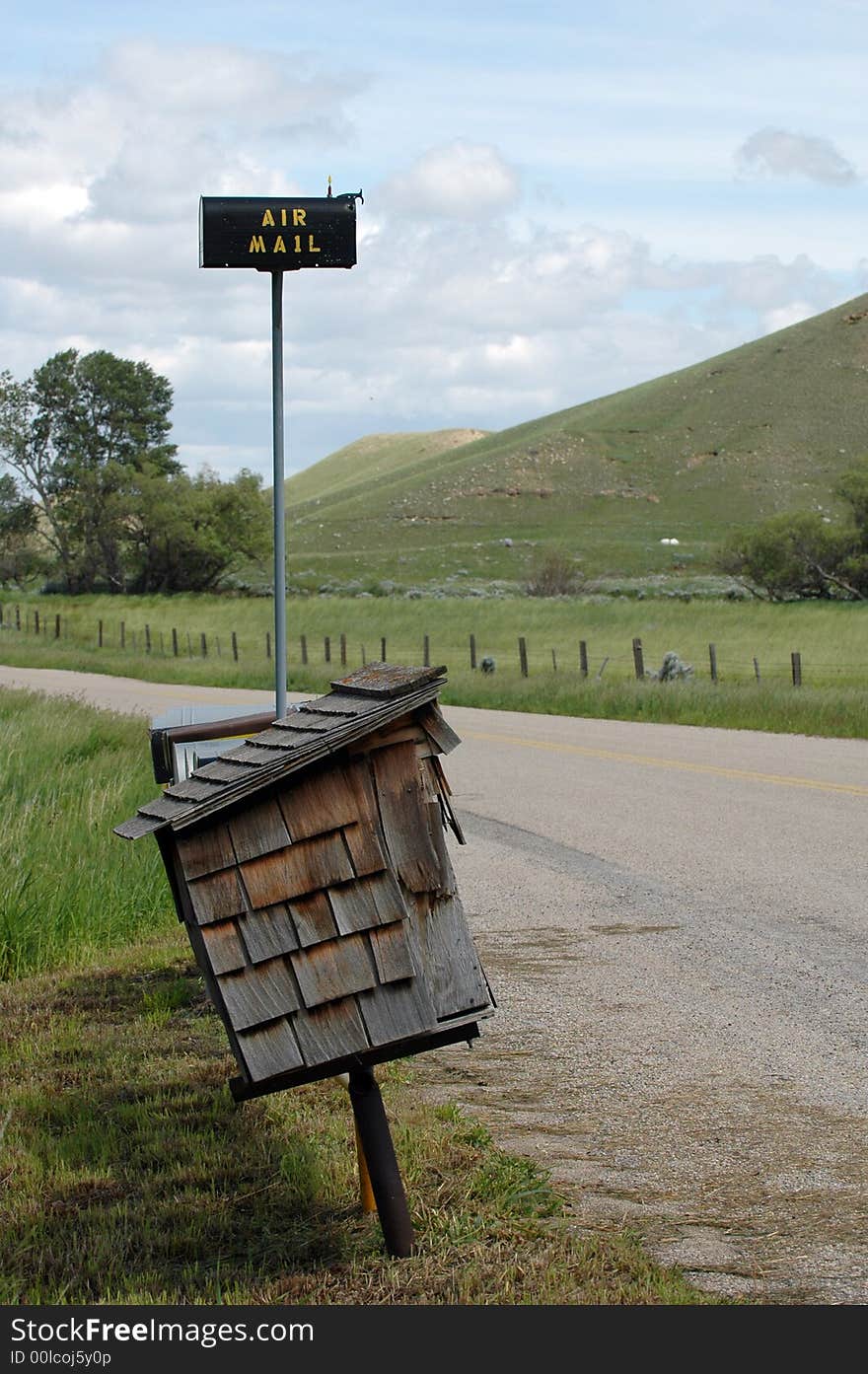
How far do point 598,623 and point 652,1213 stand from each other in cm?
4562

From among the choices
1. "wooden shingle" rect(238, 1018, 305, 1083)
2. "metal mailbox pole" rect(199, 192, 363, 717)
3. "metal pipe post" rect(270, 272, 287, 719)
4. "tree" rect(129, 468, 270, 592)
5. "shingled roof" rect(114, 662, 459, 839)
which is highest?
"tree" rect(129, 468, 270, 592)

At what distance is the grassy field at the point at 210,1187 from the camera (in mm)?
3912

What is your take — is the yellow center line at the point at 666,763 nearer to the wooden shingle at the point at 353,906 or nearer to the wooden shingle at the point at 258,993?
the wooden shingle at the point at 353,906

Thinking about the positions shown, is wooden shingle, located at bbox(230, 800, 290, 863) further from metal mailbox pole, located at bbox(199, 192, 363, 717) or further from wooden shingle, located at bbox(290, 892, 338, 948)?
metal mailbox pole, located at bbox(199, 192, 363, 717)

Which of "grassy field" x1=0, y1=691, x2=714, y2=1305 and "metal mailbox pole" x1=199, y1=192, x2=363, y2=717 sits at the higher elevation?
"metal mailbox pole" x1=199, y1=192, x2=363, y2=717

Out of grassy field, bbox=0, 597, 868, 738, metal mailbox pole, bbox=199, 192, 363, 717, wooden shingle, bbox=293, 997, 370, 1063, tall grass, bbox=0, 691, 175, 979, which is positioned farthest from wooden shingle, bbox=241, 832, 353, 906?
grassy field, bbox=0, 597, 868, 738

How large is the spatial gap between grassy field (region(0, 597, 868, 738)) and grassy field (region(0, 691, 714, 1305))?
15.1 metres

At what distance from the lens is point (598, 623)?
4966 cm

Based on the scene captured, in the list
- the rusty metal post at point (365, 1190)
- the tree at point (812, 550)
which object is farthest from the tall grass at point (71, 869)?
the tree at point (812, 550)

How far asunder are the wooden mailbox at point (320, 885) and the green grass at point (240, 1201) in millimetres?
536

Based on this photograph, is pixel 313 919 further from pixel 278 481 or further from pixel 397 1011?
pixel 278 481

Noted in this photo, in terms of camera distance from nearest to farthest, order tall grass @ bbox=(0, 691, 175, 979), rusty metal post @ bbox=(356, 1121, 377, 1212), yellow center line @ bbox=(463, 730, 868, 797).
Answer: rusty metal post @ bbox=(356, 1121, 377, 1212) < tall grass @ bbox=(0, 691, 175, 979) < yellow center line @ bbox=(463, 730, 868, 797)

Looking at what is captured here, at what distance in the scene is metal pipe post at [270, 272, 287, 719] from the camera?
6891 millimetres
